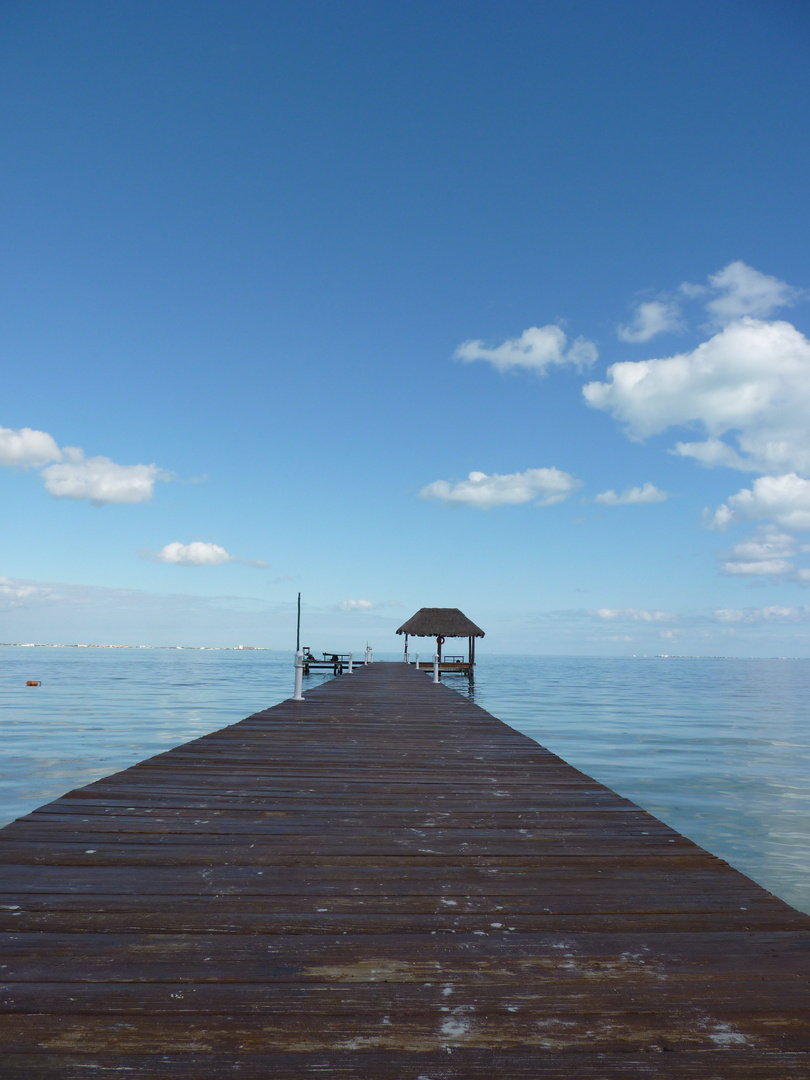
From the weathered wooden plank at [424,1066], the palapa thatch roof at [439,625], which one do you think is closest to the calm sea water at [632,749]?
the palapa thatch roof at [439,625]

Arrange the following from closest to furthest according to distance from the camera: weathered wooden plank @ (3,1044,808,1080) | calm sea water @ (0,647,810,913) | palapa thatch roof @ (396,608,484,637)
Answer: weathered wooden plank @ (3,1044,808,1080), calm sea water @ (0,647,810,913), palapa thatch roof @ (396,608,484,637)

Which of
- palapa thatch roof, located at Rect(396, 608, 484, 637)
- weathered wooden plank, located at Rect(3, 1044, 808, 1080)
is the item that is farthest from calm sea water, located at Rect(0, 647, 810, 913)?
weathered wooden plank, located at Rect(3, 1044, 808, 1080)

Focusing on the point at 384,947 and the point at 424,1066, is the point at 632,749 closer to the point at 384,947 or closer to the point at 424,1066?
the point at 384,947

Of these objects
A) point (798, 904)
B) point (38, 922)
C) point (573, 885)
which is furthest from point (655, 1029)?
point (798, 904)

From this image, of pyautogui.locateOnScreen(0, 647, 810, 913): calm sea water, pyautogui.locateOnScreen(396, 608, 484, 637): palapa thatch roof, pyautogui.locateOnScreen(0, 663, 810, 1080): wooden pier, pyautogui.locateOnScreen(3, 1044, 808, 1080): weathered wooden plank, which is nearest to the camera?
pyautogui.locateOnScreen(3, 1044, 808, 1080): weathered wooden plank

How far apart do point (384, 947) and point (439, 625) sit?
3715 centimetres

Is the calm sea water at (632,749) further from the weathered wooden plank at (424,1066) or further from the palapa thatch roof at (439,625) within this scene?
the weathered wooden plank at (424,1066)

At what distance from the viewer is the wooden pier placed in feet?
6.99

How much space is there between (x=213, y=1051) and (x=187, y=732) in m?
19.3

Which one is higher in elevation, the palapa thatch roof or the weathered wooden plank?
the palapa thatch roof

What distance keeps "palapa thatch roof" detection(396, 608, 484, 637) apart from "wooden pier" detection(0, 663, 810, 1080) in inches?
1338

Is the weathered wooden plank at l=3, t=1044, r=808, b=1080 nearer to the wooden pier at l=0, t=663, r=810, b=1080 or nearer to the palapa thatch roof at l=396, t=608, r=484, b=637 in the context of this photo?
the wooden pier at l=0, t=663, r=810, b=1080

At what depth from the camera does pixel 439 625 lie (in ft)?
130

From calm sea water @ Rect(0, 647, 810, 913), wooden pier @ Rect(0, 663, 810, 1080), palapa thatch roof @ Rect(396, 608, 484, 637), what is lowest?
calm sea water @ Rect(0, 647, 810, 913)
